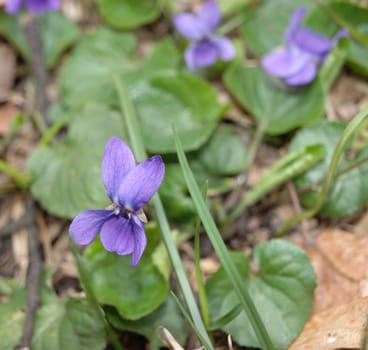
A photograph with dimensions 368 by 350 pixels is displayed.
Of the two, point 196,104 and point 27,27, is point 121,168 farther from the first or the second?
point 27,27

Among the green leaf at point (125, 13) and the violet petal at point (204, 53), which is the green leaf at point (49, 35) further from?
the violet petal at point (204, 53)

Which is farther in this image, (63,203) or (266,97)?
(266,97)

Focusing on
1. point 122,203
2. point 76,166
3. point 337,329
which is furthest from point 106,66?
point 337,329

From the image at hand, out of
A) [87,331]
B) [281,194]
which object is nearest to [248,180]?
[281,194]

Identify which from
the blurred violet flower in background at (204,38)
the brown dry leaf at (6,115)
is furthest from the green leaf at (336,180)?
the brown dry leaf at (6,115)

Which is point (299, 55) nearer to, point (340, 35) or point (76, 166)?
point (340, 35)

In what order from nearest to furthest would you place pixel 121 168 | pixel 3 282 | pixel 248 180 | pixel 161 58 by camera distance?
pixel 121 168 < pixel 3 282 < pixel 248 180 < pixel 161 58

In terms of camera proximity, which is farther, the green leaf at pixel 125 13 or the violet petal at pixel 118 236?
the green leaf at pixel 125 13
